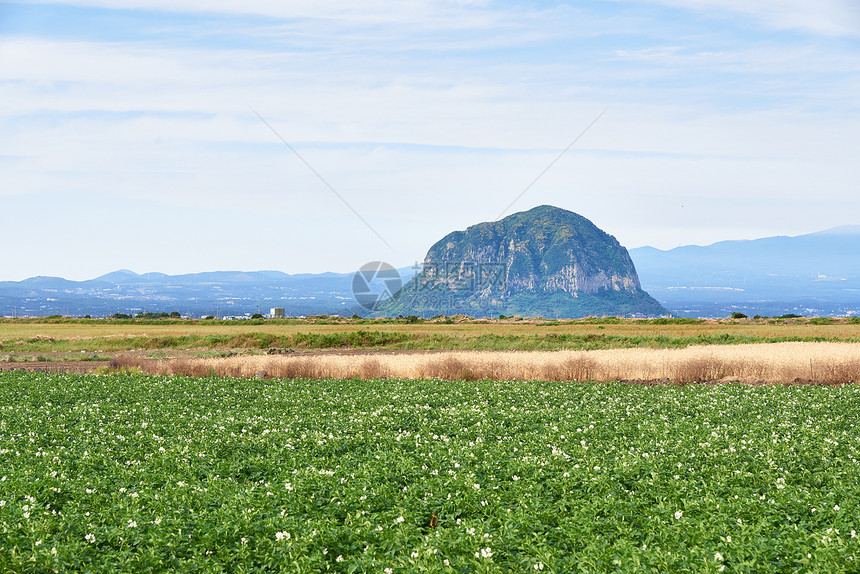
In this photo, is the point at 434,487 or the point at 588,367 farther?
the point at 588,367

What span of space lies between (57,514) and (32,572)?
2277 mm

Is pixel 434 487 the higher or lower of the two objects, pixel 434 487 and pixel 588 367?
the higher

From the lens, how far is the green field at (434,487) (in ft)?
32.5

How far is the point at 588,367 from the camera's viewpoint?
33594 millimetres

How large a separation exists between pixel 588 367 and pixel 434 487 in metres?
22.2

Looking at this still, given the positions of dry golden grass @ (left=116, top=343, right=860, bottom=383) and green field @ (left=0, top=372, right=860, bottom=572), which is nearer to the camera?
green field @ (left=0, top=372, right=860, bottom=572)

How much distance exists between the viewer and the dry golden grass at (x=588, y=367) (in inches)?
1273

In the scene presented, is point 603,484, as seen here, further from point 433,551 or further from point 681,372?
point 681,372

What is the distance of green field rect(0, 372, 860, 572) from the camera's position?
9906mm

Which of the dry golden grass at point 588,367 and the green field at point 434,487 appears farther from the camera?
the dry golden grass at point 588,367

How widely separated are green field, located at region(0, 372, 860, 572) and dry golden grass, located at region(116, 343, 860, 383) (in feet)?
33.1

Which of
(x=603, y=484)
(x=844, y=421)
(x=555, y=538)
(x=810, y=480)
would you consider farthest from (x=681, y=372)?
(x=555, y=538)

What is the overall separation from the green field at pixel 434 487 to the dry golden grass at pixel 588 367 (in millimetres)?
10081

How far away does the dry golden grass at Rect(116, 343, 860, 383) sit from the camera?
3234 cm
